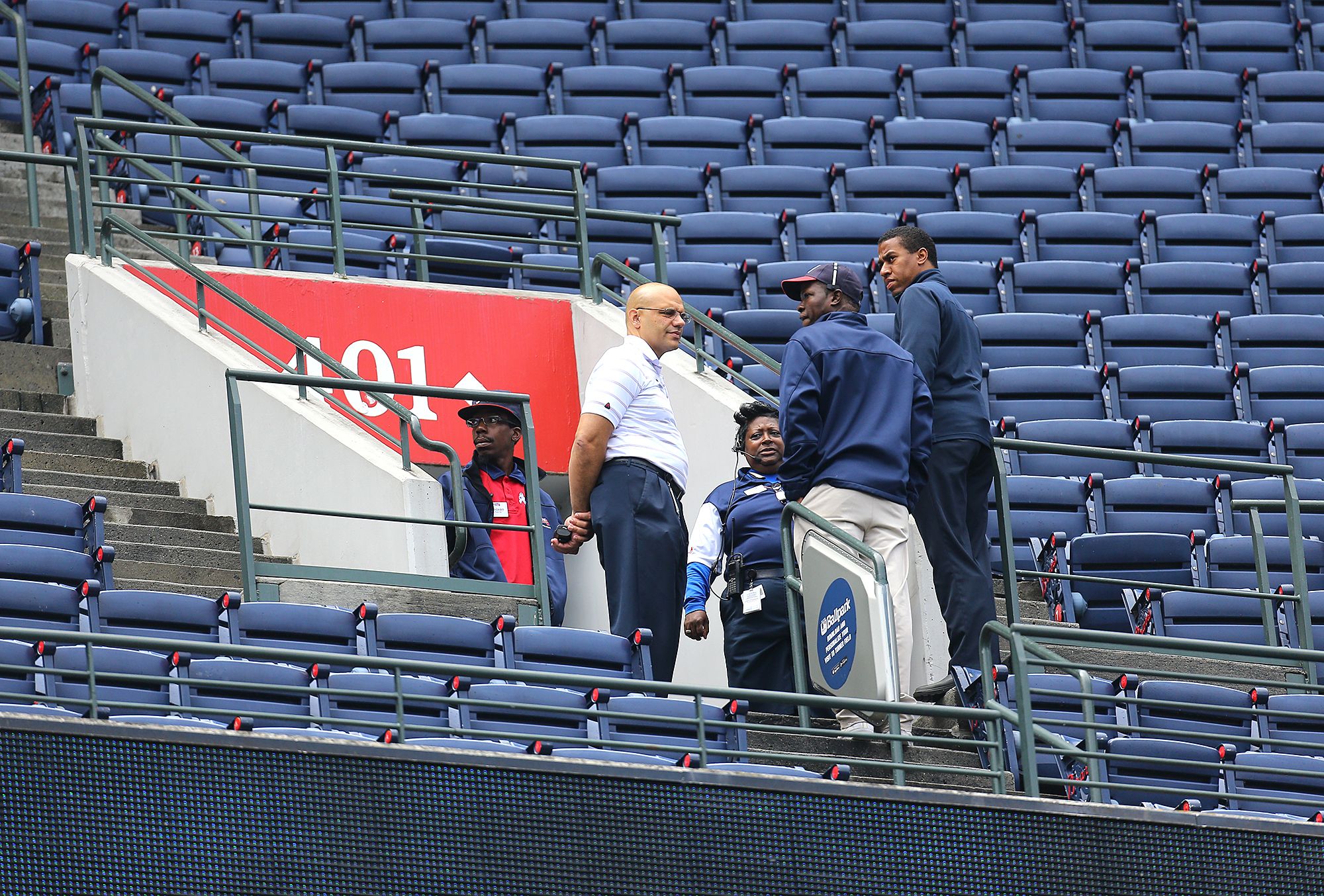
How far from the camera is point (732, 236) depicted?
42.1 feet

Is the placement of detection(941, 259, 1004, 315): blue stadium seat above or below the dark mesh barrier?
above

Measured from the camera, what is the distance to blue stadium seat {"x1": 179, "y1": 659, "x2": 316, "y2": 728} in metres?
7.22

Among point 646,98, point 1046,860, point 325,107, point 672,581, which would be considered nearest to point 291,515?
point 672,581

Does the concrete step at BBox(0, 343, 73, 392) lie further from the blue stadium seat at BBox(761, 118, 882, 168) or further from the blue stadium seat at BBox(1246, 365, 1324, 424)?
the blue stadium seat at BBox(1246, 365, 1324, 424)

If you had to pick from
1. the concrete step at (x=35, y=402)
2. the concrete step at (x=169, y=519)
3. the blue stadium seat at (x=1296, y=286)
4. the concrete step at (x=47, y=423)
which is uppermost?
the blue stadium seat at (x=1296, y=286)

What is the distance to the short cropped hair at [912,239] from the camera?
8383mm

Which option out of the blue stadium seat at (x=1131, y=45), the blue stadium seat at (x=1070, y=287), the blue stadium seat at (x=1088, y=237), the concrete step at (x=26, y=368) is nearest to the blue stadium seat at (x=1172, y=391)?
the blue stadium seat at (x=1070, y=287)

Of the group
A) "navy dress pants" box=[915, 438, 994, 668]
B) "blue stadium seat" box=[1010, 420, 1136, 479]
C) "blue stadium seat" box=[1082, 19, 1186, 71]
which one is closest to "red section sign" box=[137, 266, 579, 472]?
"blue stadium seat" box=[1010, 420, 1136, 479]

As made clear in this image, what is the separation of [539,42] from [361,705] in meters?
8.18

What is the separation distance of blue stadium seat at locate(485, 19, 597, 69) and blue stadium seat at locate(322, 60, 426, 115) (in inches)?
36.3

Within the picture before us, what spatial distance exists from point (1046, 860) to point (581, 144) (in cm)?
737

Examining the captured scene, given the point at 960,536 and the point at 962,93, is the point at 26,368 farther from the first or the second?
the point at 962,93

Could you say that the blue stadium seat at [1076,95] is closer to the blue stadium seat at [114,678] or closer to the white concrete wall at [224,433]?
the white concrete wall at [224,433]

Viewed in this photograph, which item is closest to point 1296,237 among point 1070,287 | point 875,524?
point 1070,287
